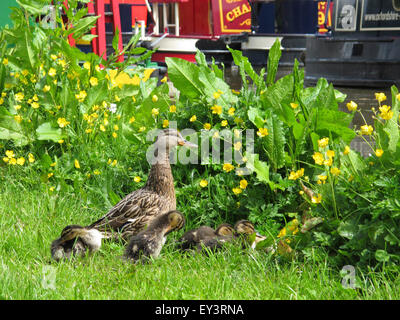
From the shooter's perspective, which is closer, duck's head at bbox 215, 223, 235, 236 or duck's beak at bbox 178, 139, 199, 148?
duck's head at bbox 215, 223, 235, 236

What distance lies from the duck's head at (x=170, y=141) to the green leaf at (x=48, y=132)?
2.91 ft

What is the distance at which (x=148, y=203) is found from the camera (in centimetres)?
343

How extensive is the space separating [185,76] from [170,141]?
1.83 feet

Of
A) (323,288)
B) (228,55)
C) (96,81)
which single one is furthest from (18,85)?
(228,55)

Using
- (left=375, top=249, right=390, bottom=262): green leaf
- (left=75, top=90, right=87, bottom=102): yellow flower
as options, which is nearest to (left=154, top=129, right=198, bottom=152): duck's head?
(left=75, top=90, right=87, bottom=102): yellow flower

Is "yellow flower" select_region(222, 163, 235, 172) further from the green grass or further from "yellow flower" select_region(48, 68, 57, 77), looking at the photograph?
"yellow flower" select_region(48, 68, 57, 77)

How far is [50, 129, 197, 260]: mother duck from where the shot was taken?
3348 mm

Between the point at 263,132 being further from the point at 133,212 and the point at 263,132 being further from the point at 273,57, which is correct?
the point at 133,212

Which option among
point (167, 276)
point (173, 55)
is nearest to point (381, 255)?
point (167, 276)

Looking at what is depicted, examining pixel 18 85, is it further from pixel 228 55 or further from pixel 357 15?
pixel 228 55

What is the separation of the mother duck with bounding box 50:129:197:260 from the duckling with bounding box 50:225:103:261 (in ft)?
0.58

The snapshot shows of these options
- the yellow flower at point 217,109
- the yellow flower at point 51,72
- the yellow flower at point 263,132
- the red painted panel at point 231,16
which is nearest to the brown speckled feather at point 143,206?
the yellow flower at point 217,109

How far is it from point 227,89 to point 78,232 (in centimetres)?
153

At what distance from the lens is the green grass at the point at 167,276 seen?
98.1 inches
